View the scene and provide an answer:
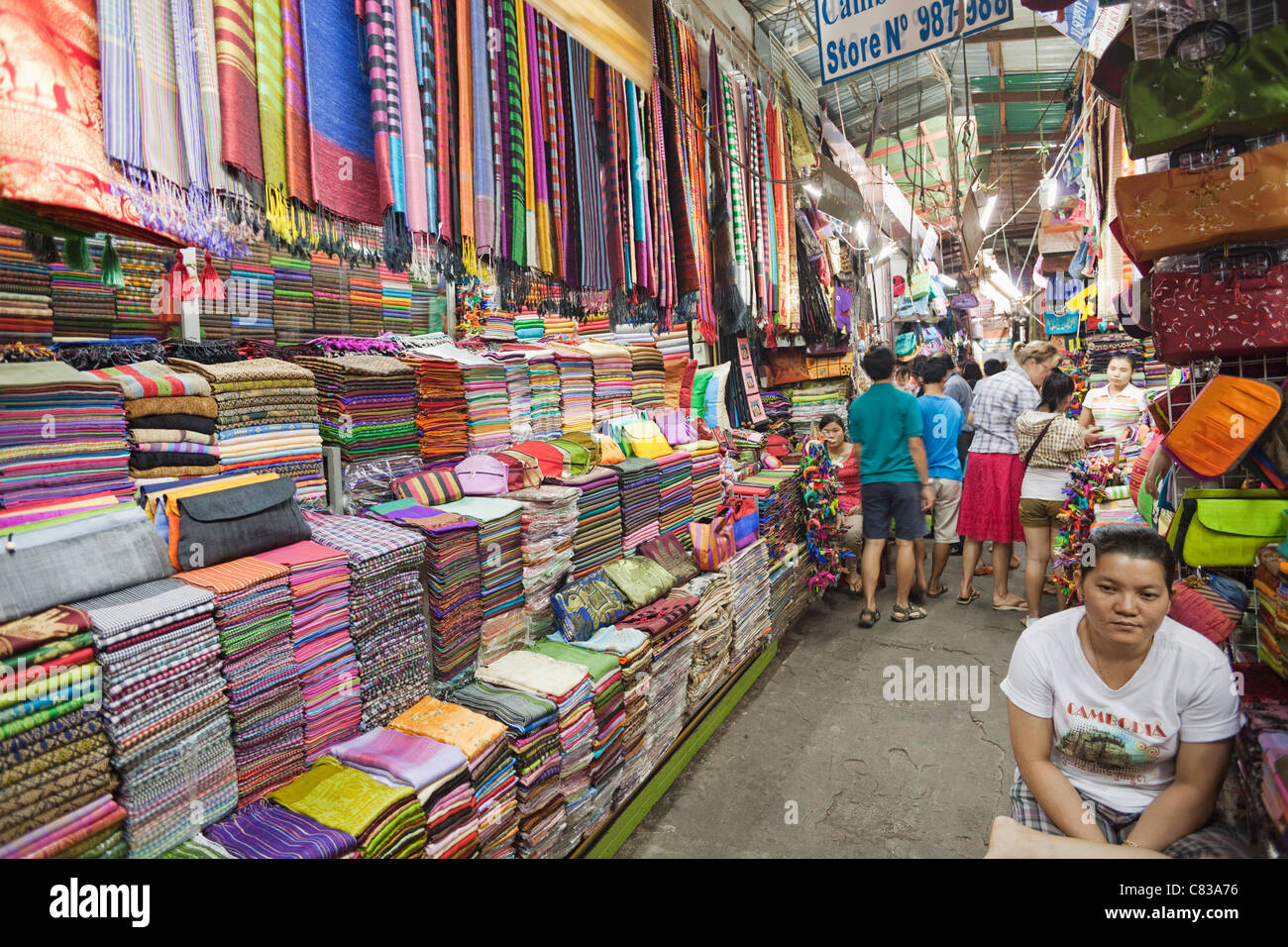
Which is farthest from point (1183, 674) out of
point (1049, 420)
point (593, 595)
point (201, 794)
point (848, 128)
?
point (848, 128)

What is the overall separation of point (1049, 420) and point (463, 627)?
394cm

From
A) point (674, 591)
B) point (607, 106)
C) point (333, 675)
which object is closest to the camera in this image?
point (333, 675)

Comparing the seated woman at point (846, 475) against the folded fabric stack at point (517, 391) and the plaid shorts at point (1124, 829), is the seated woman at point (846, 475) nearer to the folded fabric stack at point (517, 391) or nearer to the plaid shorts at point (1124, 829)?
the folded fabric stack at point (517, 391)

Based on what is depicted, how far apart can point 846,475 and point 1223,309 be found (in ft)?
11.8

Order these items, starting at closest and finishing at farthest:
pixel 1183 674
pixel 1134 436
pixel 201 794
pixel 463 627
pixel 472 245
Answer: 1. pixel 201 794
2. pixel 1183 674
3. pixel 472 245
4. pixel 463 627
5. pixel 1134 436

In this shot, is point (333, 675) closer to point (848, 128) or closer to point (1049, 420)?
point (1049, 420)

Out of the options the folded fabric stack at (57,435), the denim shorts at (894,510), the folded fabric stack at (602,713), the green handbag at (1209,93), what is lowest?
the folded fabric stack at (602,713)

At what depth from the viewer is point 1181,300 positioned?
2.15 meters

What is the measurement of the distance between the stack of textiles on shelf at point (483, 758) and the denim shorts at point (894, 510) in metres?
3.68

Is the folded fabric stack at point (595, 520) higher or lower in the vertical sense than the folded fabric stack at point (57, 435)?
lower

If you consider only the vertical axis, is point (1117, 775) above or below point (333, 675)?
below

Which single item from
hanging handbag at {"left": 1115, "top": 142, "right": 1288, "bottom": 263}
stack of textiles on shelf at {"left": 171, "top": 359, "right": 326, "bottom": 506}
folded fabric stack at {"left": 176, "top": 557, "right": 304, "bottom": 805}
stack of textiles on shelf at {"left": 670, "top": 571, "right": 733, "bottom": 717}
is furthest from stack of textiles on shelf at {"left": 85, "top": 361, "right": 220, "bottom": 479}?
hanging handbag at {"left": 1115, "top": 142, "right": 1288, "bottom": 263}

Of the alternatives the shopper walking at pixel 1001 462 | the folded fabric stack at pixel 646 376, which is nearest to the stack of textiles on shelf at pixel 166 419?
the folded fabric stack at pixel 646 376

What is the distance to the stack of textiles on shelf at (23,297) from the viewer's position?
2.70 m
